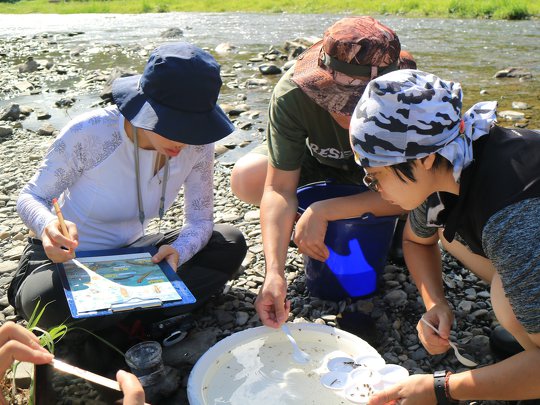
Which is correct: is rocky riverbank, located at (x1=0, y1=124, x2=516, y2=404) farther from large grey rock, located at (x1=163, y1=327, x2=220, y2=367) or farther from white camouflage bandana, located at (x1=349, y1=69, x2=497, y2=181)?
white camouflage bandana, located at (x1=349, y1=69, x2=497, y2=181)

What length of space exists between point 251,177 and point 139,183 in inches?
26.0

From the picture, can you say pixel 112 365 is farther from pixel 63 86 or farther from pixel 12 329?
pixel 63 86

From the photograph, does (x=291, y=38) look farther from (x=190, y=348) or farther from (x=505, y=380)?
(x=505, y=380)

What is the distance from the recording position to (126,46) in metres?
10.8

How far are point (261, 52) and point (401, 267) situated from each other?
6.97 m

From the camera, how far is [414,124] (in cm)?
145

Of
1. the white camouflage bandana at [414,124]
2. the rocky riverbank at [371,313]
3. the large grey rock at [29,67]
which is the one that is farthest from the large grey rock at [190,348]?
the large grey rock at [29,67]

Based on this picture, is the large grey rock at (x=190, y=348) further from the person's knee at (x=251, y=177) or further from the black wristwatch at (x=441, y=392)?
the black wristwatch at (x=441, y=392)

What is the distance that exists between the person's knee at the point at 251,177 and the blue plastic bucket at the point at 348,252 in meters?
0.24

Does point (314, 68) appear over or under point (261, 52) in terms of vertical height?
over

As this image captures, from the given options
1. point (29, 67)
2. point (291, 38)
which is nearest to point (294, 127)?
point (29, 67)

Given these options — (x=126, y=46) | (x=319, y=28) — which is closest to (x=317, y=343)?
(x=126, y=46)

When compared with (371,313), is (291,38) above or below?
below

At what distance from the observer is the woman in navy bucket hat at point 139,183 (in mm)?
1911
